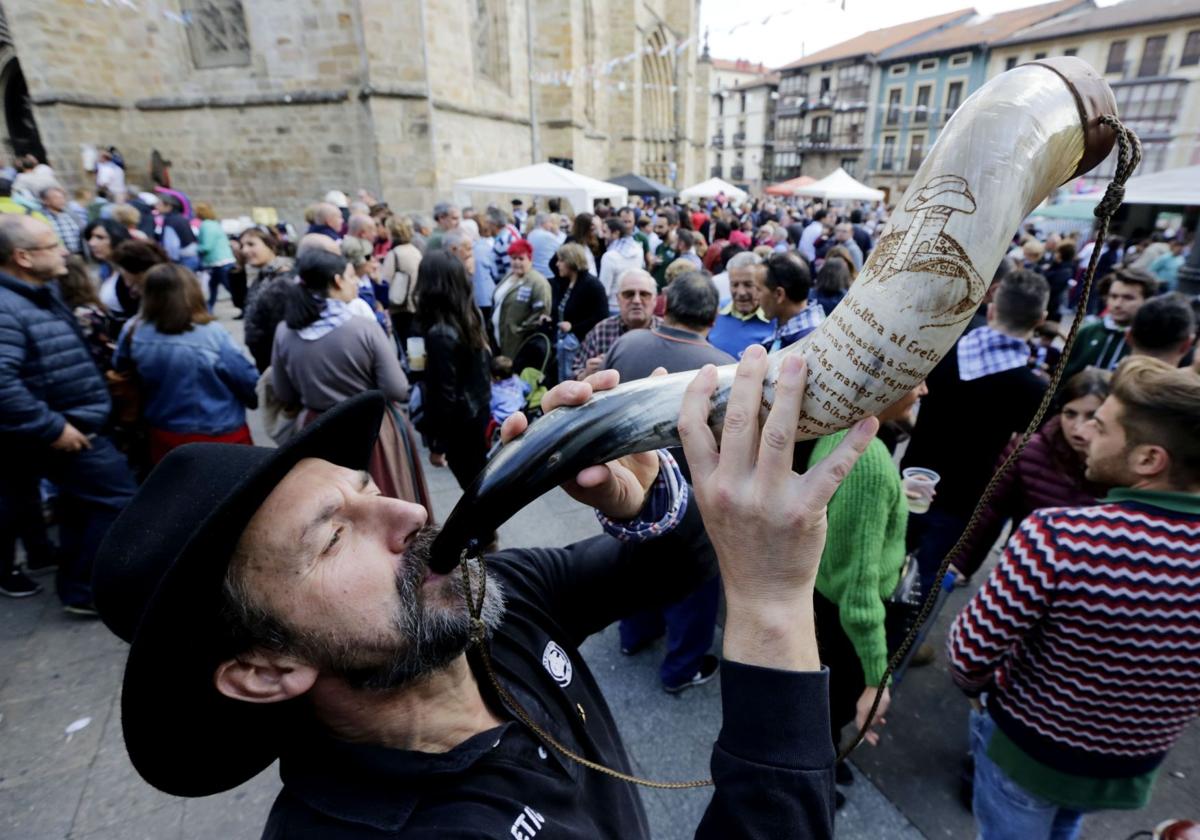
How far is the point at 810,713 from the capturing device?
86 cm

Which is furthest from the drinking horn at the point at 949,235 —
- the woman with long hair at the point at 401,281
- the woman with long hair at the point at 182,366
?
the woman with long hair at the point at 401,281

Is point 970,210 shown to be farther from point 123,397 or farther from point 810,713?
point 123,397

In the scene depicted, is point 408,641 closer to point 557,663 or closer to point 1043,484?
point 557,663

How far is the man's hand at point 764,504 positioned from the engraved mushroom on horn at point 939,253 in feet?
0.55

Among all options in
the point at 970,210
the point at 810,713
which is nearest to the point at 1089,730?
the point at 810,713

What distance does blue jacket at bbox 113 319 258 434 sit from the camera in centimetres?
342

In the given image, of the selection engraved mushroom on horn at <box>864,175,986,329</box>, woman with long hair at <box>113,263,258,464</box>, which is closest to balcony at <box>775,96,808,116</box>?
woman with long hair at <box>113,263,258,464</box>

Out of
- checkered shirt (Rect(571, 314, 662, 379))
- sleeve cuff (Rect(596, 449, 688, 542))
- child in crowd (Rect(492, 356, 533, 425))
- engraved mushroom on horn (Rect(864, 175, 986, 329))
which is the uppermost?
engraved mushroom on horn (Rect(864, 175, 986, 329))

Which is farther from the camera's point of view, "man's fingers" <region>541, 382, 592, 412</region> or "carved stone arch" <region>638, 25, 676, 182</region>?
"carved stone arch" <region>638, 25, 676, 182</region>

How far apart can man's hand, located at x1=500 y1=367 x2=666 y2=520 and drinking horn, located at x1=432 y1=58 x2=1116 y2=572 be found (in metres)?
0.24

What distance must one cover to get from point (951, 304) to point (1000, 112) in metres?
0.23

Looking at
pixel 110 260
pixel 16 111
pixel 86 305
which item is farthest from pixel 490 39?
pixel 86 305

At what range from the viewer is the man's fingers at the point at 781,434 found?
0.80 metres

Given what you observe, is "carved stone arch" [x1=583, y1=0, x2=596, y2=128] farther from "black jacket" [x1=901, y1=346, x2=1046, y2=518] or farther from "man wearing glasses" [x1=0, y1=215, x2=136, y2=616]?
"black jacket" [x1=901, y1=346, x2=1046, y2=518]
